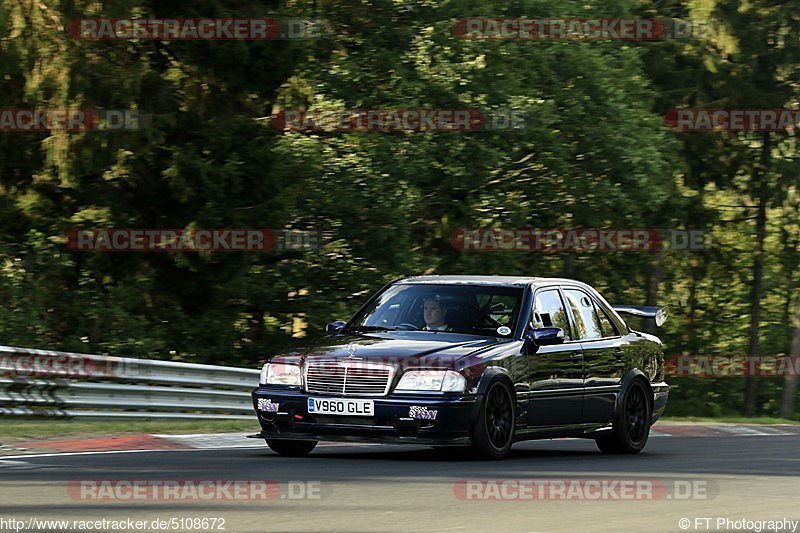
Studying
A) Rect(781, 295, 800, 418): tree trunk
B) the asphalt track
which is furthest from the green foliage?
the asphalt track

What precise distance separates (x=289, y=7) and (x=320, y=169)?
3.32 metres

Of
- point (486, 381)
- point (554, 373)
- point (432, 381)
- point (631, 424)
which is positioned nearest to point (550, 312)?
point (554, 373)

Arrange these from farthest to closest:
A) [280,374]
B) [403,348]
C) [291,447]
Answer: [291,447] < [280,374] < [403,348]

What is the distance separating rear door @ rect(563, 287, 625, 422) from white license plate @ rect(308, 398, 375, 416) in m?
2.69

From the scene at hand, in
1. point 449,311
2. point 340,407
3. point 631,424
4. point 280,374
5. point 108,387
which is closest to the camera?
point 340,407

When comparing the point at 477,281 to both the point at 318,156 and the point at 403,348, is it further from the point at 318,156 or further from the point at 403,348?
the point at 318,156

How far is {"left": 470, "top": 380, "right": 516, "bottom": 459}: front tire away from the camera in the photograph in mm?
12555

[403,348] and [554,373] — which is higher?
[403,348]

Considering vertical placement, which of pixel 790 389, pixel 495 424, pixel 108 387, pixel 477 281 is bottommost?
pixel 790 389

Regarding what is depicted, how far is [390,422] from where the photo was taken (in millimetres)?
12469

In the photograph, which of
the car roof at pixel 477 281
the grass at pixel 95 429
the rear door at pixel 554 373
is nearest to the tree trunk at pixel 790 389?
the grass at pixel 95 429

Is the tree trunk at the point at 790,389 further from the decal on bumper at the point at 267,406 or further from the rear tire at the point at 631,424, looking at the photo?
the decal on bumper at the point at 267,406

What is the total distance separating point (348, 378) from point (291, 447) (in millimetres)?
988

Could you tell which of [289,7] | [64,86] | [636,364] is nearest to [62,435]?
[636,364]
